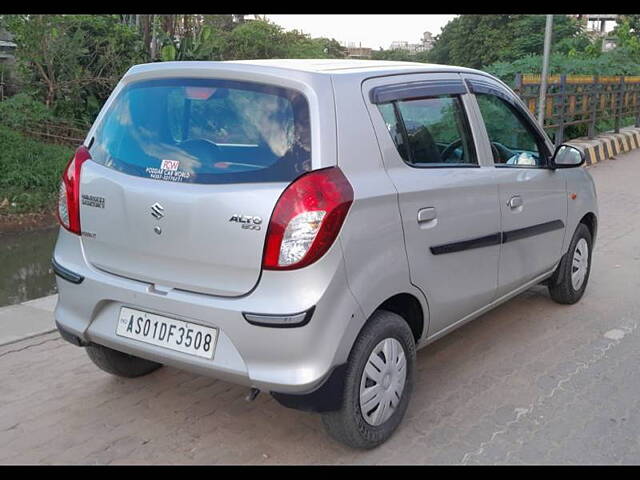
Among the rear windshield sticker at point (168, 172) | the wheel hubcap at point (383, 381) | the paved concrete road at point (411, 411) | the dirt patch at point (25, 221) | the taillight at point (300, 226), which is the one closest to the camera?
the taillight at point (300, 226)

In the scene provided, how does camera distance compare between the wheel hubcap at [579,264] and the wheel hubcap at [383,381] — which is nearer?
the wheel hubcap at [383,381]

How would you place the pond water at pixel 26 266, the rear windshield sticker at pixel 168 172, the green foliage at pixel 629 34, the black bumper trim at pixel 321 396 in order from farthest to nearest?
the green foliage at pixel 629 34, the pond water at pixel 26 266, the rear windshield sticker at pixel 168 172, the black bumper trim at pixel 321 396

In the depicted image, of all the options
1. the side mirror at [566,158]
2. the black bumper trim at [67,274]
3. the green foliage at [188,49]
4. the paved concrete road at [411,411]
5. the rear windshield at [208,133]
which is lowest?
the paved concrete road at [411,411]

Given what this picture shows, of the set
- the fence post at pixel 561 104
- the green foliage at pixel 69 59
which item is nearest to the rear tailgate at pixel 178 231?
the green foliage at pixel 69 59

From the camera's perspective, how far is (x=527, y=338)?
15.0 feet

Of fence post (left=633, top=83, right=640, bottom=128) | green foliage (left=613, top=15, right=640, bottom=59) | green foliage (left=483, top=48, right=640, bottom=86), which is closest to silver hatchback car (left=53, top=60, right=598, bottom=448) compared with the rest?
green foliage (left=483, top=48, right=640, bottom=86)

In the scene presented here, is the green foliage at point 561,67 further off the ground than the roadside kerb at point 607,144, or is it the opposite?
the green foliage at point 561,67

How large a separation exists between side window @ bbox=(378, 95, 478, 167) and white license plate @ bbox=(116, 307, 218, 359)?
1.23m

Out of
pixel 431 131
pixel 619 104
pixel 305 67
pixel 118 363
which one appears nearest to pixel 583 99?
pixel 619 104

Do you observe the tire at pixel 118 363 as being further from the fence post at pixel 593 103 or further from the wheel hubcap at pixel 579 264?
the fence post at pixel 593 103

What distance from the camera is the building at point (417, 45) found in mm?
50781

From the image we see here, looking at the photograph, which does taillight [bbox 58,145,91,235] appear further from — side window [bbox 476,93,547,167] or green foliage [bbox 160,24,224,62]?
green foliage [bbox 160,24,224,62]

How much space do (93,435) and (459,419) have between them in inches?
69.8

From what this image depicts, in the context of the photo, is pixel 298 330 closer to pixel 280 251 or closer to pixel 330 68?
pixel 280 251
